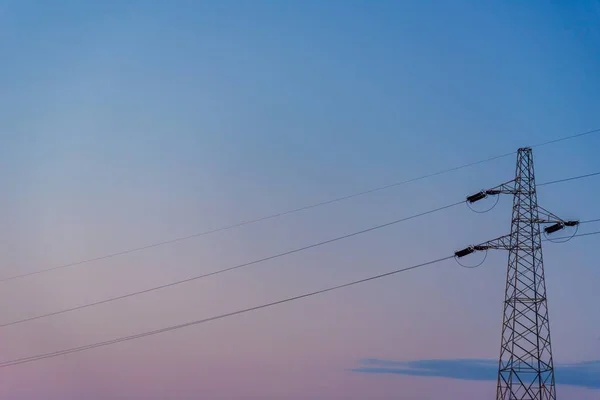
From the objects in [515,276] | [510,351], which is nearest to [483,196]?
[515,276]

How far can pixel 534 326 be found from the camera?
55.6 meters

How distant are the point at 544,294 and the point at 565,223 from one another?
673 cm

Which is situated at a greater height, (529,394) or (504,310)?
(504,310)

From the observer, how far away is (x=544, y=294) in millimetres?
56344

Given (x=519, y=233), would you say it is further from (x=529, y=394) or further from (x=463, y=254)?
(x=529, y=394)

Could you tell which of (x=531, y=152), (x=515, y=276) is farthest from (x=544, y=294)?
(x=531, y=152)

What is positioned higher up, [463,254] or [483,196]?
[483,196]

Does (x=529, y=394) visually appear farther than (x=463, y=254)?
No

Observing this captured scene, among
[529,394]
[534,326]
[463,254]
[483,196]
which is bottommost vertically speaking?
[529,394]

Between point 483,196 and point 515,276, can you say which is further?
point 483,196

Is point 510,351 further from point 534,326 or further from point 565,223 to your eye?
point 565,223

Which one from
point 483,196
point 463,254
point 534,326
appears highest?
point 483,196

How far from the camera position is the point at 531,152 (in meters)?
59.5

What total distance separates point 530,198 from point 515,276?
6091 millimetres
